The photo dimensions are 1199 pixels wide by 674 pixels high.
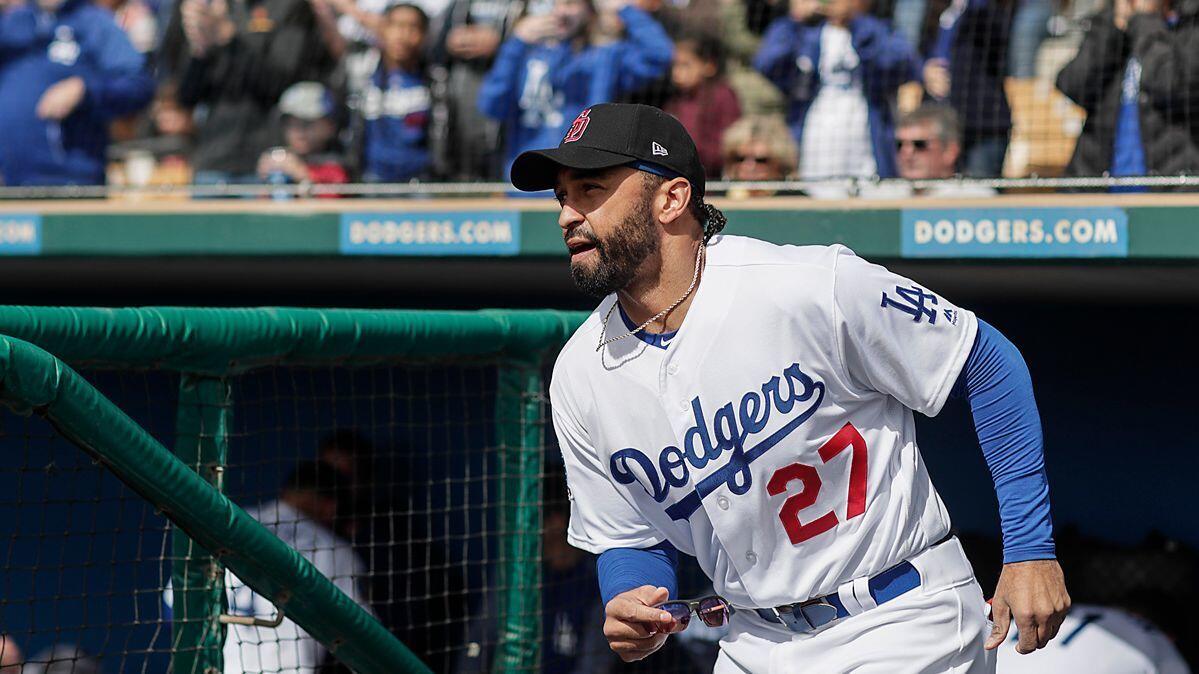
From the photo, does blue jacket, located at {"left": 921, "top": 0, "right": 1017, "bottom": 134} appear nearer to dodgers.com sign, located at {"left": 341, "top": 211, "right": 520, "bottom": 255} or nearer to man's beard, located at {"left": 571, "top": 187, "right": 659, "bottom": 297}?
dodgers.com sign, located at {"left": 341, "top": 211, "right": 520, "bottom": 255}

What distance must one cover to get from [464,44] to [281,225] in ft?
4.11

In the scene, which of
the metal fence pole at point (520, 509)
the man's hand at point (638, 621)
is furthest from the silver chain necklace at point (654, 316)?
the metal fence pole at point (520, 509)

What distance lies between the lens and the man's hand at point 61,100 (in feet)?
22.1

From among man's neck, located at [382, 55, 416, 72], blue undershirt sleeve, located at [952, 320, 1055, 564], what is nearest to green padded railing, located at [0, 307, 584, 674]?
blue undershirt sleeve, located at [952, 320, 1055, 564]

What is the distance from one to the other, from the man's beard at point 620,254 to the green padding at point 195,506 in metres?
0.72

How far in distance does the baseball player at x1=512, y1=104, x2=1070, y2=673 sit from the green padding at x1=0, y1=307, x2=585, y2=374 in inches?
21.6

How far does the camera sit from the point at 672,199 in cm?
253

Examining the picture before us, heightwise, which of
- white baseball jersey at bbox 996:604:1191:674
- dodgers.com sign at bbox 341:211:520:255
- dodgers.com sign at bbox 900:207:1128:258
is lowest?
white baseball jersey at bbox 996:604:1191:674

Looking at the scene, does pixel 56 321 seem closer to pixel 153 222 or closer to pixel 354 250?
pixel 354 250

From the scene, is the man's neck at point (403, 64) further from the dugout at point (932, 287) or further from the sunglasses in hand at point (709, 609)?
the sunglasses in hand at point (709, 609)

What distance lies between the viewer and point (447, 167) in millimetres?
6273

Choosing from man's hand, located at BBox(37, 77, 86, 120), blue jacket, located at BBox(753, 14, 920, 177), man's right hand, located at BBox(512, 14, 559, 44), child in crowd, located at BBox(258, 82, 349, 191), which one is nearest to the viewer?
blue jacket, located at BBox(753, 14, 920, 177)

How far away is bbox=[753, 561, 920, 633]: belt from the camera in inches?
95.5

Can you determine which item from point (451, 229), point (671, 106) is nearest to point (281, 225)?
point (451, 229)
